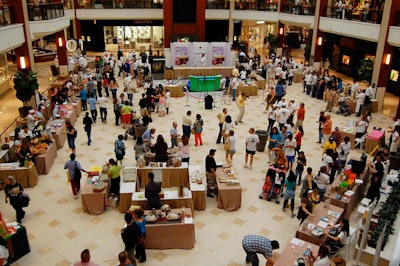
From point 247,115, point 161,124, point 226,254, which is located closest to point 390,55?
point 247,115

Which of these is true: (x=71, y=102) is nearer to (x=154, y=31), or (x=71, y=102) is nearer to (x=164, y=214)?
(x=164, y=214)

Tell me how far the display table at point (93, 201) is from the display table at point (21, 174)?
220cm

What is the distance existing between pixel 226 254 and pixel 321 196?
3.06 m

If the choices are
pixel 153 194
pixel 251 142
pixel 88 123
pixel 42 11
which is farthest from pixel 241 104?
pixel 42 11

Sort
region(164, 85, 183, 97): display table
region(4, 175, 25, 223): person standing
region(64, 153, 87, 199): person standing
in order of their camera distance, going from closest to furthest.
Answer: region(4, 175, 25, 223): person standing < region(64, 153, 87, 199): person standing < region(164, 85, 183, 97): display table

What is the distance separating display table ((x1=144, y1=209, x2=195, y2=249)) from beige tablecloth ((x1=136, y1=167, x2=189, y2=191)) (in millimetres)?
2450

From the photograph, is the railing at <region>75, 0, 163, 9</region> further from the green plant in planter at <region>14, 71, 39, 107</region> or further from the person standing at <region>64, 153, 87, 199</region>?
the person standing at <region>64, 153, 87, 199</region>

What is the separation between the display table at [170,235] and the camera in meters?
8.06

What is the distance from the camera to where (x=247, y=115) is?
56.4 feet

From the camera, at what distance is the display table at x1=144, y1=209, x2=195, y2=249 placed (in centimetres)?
806

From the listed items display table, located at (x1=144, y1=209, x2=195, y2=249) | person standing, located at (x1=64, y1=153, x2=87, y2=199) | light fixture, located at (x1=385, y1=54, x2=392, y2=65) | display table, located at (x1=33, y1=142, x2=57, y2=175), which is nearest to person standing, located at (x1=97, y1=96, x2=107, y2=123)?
display table, located at (x1=33, y1=142, x2=57, y2=175)

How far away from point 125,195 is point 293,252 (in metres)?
4.29

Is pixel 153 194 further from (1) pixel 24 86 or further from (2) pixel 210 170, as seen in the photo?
(1) pixel 24 86

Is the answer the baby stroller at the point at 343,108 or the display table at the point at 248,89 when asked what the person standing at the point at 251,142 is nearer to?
the baby stroller at the point at 343,108
